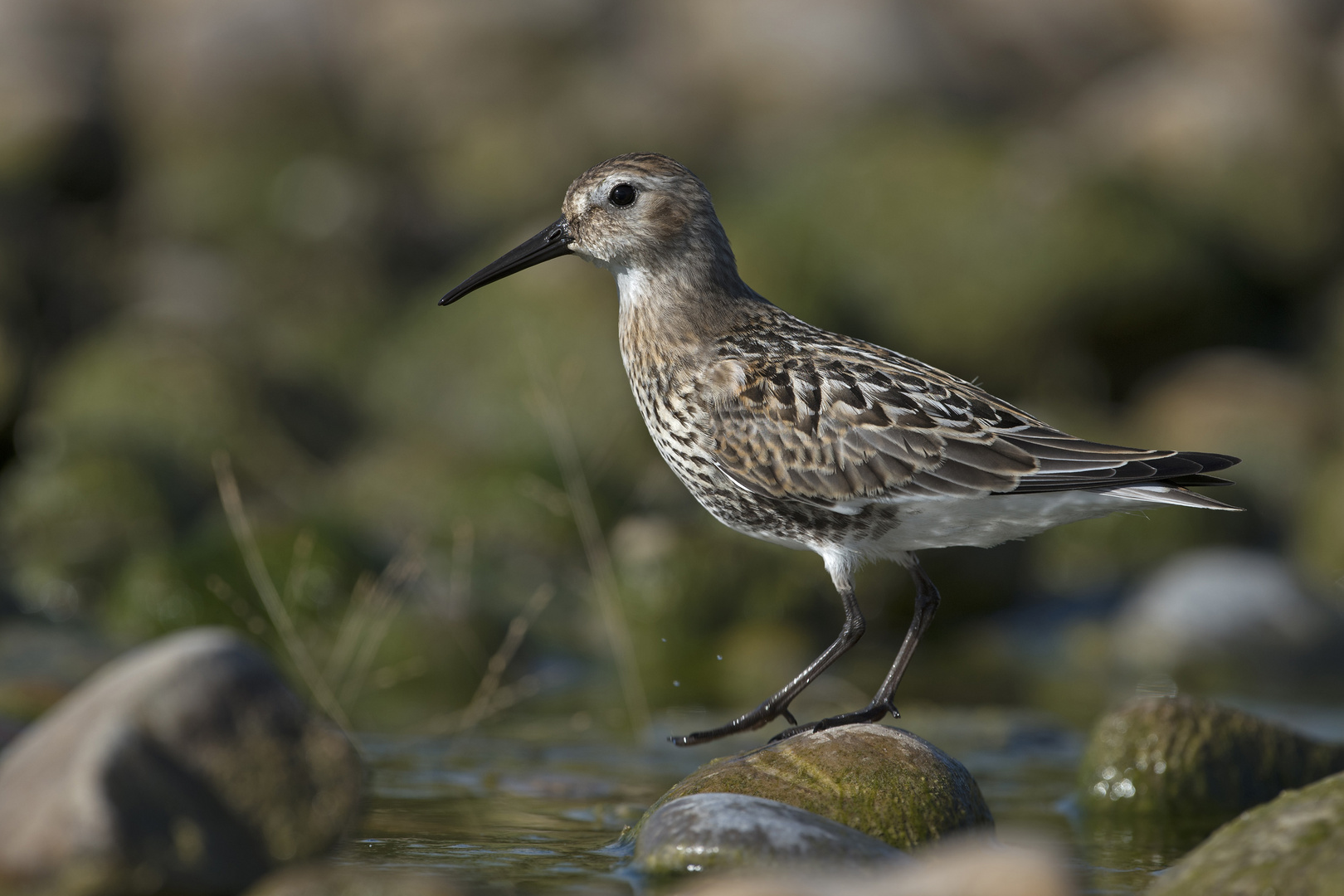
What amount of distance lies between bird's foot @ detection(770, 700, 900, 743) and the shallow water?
2.32 feet

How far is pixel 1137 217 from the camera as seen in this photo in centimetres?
1452

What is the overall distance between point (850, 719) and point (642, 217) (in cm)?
230

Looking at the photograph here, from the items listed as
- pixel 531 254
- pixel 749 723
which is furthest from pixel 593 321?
pixel 749 723

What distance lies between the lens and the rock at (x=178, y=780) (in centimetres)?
444

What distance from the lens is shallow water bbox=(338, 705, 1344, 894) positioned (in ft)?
18.8

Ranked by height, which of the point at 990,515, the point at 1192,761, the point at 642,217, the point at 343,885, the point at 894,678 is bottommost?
the point at 1192,761

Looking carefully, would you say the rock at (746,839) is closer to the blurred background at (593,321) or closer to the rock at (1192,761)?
the rock at (1192,761)

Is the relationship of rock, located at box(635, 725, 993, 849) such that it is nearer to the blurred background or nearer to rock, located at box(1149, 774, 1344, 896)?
rock, located at box(1149, 774, 1344, 896)

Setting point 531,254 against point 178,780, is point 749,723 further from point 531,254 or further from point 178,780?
point 178,780

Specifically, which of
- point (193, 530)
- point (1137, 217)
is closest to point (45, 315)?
point (193, 530)

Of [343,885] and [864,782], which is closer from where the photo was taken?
[343,885]

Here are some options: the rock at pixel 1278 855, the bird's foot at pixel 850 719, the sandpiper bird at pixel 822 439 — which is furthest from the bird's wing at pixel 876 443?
the rock at pixel 1278 855

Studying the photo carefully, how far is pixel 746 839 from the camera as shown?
5.10 metres

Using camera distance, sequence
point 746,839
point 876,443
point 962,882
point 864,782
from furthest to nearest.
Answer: point 876,443 < point 864,782 < point 746,839 < point 962,882
